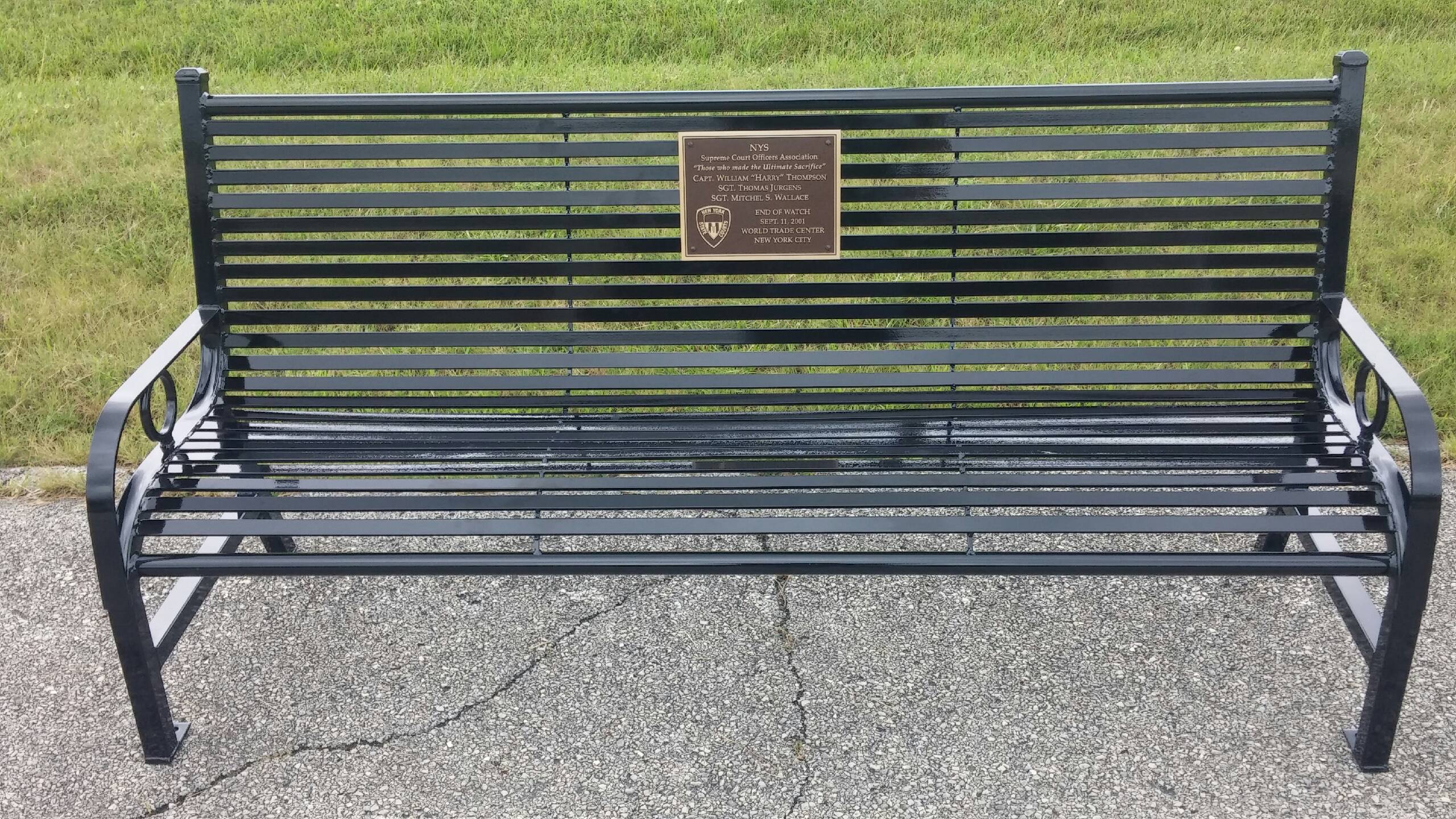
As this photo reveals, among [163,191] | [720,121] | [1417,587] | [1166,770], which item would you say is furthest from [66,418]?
[1417,587]

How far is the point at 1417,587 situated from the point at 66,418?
4.18 meters

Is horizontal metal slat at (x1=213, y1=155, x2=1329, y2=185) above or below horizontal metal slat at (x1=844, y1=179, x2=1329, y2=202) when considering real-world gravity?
above

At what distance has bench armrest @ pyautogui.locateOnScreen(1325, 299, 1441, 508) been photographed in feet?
7.54

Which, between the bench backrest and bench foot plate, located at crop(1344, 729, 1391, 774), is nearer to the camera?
bench foot plate, located at crop(1344, 729, 1391, 774)

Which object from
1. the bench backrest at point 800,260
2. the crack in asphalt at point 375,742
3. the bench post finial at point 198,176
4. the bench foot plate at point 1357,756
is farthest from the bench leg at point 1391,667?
the bench post finial at point 198,176

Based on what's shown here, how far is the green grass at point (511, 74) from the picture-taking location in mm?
4715

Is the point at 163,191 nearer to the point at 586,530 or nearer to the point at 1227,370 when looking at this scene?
the point at 586,530

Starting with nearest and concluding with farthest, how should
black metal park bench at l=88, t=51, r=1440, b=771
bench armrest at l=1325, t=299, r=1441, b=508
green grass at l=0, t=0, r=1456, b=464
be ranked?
1. bench armrest at l=1325, t=299, r=1441, b=508
2. black metal park bench at l=88, t=51, r=1440, b=771
3. green grass at l=0, t=0, r=1456, b=464

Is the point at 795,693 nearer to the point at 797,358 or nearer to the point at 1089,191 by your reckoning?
the point at 797,358

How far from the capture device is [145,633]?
99.0 inches

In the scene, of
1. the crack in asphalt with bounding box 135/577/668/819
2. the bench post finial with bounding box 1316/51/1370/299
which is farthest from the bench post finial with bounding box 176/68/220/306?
the bench post finial with bounding box 1316/51/1370/299

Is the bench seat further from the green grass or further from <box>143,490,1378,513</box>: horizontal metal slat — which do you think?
the green grass

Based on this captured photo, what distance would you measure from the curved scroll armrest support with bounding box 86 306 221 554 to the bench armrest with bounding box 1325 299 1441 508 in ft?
8.28

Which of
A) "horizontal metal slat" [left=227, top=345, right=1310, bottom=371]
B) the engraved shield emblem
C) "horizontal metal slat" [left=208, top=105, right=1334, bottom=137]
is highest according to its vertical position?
"horizontal metal slat" [left=208, top=105, right=1334, bottom=137]
